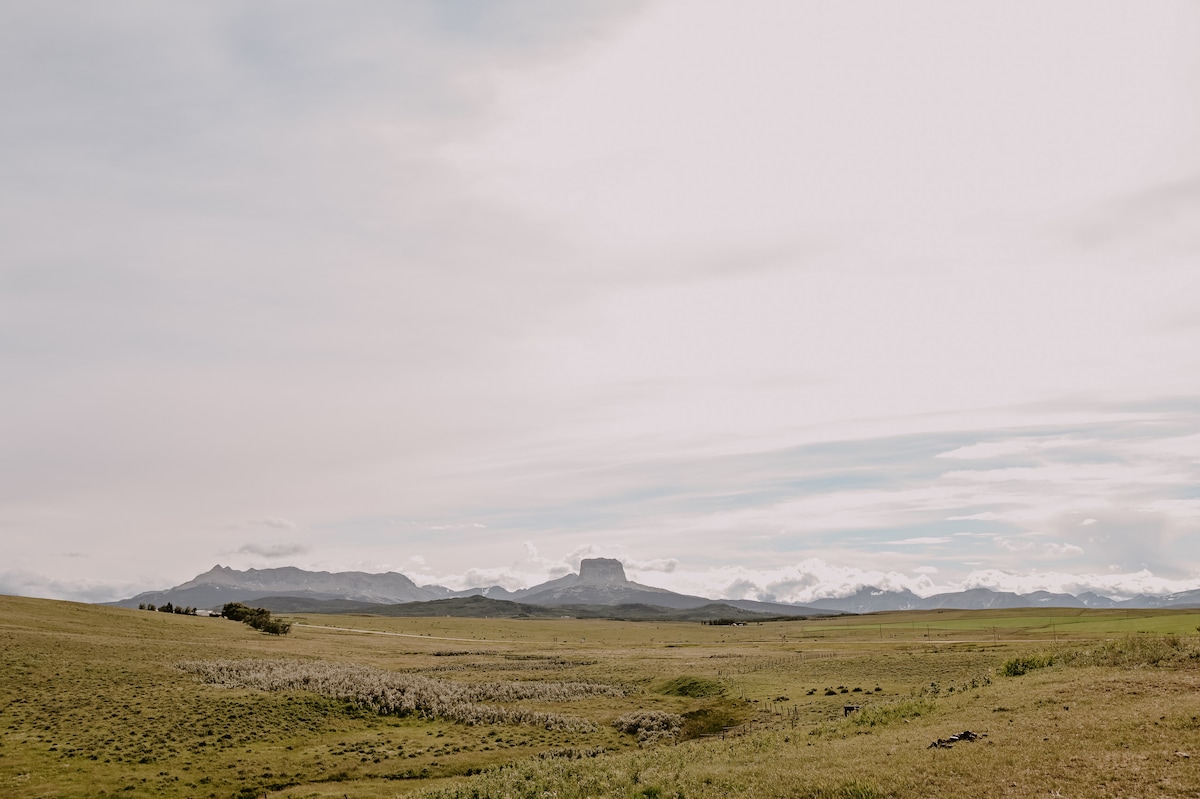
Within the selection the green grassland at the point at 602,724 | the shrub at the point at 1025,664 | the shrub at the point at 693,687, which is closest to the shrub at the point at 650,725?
the green grassland at the point at 602,724

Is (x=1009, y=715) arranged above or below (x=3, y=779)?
above

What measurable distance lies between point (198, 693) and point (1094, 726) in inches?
2515

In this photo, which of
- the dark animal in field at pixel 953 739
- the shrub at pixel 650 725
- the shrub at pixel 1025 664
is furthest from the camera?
the shrub at pixel 650 725

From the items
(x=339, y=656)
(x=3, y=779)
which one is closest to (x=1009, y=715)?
(x=3, y=779)

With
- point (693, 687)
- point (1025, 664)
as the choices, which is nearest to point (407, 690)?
point (693, 687)

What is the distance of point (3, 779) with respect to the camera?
38312 mm

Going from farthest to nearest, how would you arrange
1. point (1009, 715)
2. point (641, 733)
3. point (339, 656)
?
1. point (339, 656)
2. point (641, 733)
3. point (1009, 715)

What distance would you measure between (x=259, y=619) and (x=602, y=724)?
126m

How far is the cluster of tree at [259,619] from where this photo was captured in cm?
14362

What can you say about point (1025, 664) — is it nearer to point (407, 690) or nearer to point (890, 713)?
point (890, 713)

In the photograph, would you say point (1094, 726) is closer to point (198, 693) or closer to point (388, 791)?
point (388, 791)

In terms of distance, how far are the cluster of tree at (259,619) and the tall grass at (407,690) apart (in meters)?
69.9

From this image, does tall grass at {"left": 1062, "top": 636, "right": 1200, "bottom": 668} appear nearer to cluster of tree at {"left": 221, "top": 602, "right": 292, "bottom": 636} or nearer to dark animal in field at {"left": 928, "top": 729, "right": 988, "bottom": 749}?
dark animal in field at {"left": 928, "top": 729, "right": 988, "bottom": 749}

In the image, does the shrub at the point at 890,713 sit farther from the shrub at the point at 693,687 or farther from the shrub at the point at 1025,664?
the shrub at the point at 693,687
